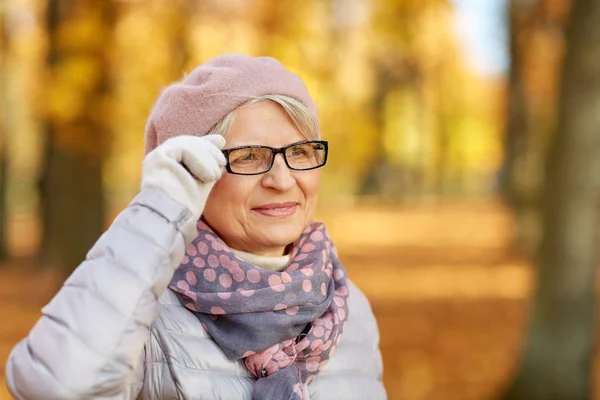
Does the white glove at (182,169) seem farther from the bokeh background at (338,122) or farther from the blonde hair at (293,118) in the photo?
the bokeh background at (338,122)

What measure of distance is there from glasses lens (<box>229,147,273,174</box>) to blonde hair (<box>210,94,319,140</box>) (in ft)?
0.23

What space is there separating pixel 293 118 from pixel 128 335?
756 mm

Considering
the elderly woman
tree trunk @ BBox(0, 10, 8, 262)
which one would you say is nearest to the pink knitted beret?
the elderly woman

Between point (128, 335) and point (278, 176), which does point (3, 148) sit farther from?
point (128, 335)

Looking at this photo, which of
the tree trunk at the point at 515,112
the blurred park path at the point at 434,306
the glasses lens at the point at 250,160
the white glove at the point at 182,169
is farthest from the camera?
the tree trunk at the point at 515,112

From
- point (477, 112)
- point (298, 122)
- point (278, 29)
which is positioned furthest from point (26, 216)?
point (298, 122)

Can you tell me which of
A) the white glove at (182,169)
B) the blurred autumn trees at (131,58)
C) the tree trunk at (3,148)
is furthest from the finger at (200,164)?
the tree trunk at (3,148)

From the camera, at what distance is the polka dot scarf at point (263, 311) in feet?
6.87

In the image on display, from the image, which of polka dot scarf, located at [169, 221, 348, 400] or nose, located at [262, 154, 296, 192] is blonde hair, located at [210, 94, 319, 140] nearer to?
nose, located at [262, 154, 296, 192]

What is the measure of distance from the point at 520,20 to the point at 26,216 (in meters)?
28.7

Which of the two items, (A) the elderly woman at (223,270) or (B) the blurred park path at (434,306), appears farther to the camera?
(B) the blurred park path at (434,306)

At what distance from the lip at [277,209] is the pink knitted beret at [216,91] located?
0.86 ft

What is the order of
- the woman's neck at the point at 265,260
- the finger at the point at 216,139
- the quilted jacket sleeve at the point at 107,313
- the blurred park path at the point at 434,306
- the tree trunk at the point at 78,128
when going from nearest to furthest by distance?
the quilted jacket sleeve at the point at 107,313 < the finger at the point at 216,139 < the woman's neck at the point at 265,260 < the blurred park path at the point at 434,306 < the tree trunk at the point at 78,128

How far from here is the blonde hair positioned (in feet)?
7.06
